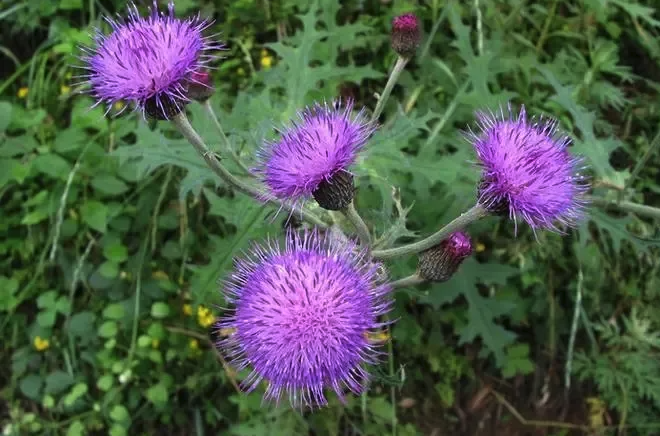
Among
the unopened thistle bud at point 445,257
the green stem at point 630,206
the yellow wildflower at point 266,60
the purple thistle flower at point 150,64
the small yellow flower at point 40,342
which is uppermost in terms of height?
the purple thistle flower at point 150,64

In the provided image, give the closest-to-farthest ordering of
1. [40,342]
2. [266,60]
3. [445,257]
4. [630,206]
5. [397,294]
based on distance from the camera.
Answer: [445,257] < [630,206] < [397,294] < [40,342] < [266,60]

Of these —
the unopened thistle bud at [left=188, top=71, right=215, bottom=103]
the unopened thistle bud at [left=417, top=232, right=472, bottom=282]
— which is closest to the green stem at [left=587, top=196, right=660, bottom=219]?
the unopened thistle bud at [left=417, top=232, right=472, bottom=282]

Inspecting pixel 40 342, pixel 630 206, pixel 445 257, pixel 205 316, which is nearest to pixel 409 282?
pixel 445 257

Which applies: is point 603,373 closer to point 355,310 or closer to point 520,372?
point 520,372

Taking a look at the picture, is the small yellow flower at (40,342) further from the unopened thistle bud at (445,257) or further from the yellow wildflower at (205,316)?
the unopened thistle bud at (445,257)

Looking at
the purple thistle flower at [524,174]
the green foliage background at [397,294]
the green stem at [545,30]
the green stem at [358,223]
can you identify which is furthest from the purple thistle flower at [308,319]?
the green stem at [545,30]

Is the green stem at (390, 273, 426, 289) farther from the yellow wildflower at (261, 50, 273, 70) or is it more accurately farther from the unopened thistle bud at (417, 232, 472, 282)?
the yellow wildflower at (261, 50, 273, 70)

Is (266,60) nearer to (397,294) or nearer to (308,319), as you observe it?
(397,294)
